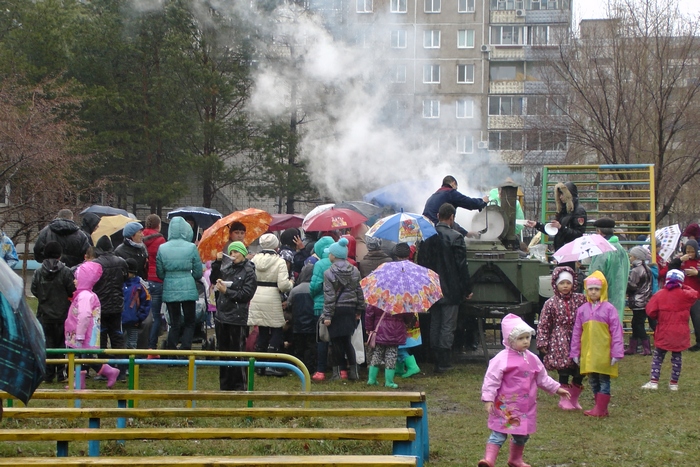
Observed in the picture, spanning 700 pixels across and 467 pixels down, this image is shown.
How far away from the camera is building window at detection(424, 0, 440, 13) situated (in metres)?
46.8

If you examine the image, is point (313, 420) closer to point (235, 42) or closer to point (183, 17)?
point (235, 42)

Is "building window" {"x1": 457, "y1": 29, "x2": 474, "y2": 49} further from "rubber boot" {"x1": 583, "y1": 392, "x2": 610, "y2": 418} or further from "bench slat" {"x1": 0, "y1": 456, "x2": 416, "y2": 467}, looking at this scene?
"bench slat" {"x1": 0, "y1": 456, "x2": 416, "y2": 467}

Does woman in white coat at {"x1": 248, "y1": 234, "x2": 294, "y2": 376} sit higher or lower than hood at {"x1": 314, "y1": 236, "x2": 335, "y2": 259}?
lower

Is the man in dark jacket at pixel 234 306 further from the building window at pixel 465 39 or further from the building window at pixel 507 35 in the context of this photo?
the building window at pixel 507 35

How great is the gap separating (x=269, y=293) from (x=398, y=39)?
20215 mm

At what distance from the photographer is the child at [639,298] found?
14773 mm

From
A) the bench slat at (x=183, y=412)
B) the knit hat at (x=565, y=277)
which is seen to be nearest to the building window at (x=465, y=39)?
the knit hat at (x=565, y=277)

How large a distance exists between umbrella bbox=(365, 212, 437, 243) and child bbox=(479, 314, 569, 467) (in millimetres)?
→ 6230

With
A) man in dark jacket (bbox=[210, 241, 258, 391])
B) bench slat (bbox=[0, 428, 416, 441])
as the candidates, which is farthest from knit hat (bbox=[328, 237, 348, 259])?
bench slat (bbox=[0, 428, 416, 441])

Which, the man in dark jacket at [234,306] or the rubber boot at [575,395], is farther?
the man in dark jacket at [234,306]

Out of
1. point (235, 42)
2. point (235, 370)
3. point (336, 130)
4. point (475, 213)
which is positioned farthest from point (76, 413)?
point (235, 42)

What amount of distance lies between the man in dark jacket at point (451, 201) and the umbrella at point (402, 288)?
1.88 m

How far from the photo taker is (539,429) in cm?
905

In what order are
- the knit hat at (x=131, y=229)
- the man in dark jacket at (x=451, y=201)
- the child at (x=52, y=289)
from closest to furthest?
the child at (x=52, y=289), the knit hat at (x=131, y=229), the man in dark jacket at (x=451, y=201)
